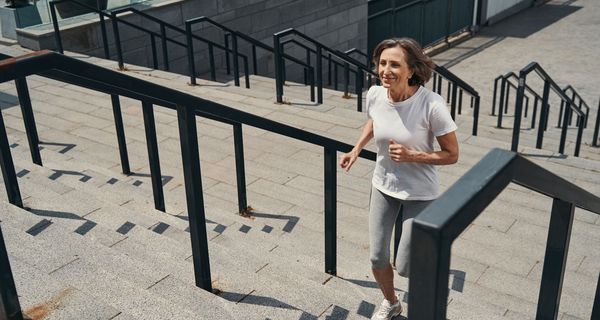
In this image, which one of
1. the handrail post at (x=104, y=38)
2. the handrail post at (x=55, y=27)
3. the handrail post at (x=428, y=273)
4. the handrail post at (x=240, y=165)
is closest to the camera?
the handrail post at (x=428, y=273)

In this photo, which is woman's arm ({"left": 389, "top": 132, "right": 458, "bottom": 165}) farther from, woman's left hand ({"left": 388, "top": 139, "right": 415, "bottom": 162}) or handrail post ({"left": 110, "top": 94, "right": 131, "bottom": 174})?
handrail post ({"left": 110, "top": 94, "right": 131, "bottom": 174})

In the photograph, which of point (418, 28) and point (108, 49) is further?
point (418, 28)

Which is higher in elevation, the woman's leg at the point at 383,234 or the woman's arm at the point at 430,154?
the woman's arm at the point at 430,154

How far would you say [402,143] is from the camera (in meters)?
3.04

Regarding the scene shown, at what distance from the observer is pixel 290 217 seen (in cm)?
523

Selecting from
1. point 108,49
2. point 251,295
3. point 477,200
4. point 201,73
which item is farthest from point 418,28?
point 477,200

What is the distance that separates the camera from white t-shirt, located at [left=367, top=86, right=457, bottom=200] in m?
2.96

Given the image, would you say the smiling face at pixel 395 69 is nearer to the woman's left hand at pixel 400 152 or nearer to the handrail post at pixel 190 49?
the woman's left hand at pixel 400 152

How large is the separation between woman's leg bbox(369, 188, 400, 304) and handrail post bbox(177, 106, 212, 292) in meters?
0.87

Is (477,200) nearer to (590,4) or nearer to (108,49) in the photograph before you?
(108,49)

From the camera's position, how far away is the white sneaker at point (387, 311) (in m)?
3.23

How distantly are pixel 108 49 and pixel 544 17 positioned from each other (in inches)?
676

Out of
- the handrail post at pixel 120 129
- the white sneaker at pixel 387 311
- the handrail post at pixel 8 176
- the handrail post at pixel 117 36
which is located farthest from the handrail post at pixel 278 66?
the white sneaker at pixel 387 311

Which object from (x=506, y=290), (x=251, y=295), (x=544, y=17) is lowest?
(x=544, y=17)
